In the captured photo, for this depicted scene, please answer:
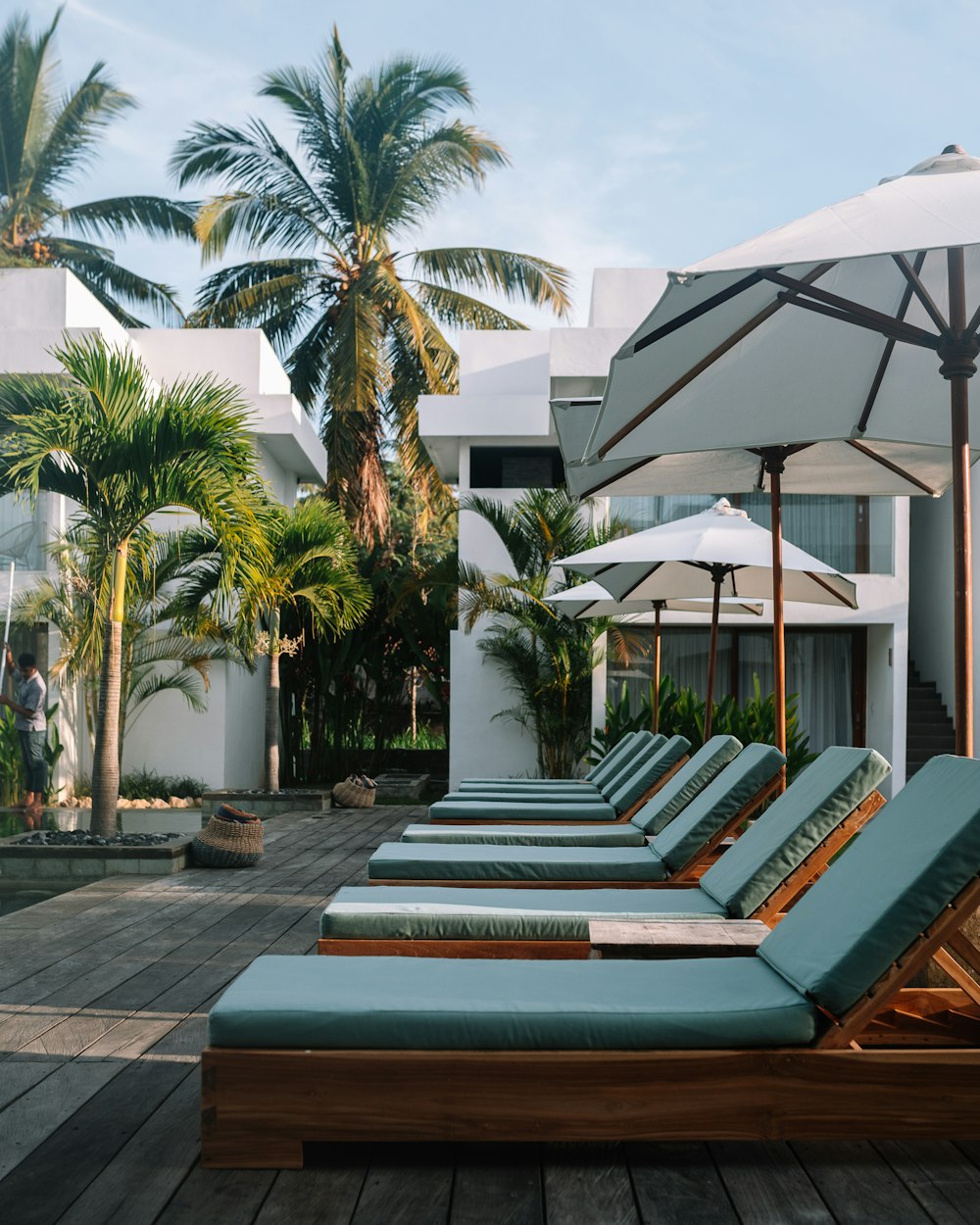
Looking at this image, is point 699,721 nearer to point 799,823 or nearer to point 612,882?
point 612,882

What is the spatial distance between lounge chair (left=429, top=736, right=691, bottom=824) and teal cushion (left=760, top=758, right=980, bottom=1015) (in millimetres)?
4028

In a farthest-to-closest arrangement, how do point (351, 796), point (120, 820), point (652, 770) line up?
point (351, 796)
point (120, 820)
point (652, 770)

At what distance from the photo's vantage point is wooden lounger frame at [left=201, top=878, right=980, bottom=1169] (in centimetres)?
289

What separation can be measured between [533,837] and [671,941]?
2.72m

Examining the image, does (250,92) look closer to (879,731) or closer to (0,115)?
(0,115)

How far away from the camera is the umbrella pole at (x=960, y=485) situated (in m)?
3.94

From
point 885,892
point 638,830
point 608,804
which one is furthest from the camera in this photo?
point 608,804

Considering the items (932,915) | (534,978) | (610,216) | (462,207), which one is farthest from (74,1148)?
(462,207)

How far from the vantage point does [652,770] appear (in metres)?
7.63

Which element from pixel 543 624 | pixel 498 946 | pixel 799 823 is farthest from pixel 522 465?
pixel 498 946

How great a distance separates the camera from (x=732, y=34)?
1161 cm

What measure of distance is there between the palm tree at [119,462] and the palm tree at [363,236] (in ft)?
35.5

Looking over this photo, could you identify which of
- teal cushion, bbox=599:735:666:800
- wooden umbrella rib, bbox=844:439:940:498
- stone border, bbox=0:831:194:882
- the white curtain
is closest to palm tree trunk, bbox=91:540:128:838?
stone border, bbox=0:831:194:882

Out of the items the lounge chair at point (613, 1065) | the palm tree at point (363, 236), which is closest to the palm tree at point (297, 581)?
the palm tree at point (363, 236)
